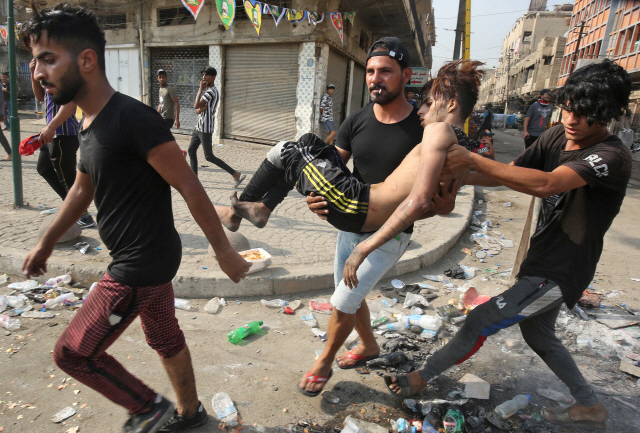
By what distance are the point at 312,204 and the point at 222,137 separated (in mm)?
12493

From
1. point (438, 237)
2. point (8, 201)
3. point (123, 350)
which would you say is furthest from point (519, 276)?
point (8, 201)

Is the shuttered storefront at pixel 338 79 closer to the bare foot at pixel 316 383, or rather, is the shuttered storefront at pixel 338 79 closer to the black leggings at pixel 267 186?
the black leggings at pixel 267 186

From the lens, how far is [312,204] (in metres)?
2.09

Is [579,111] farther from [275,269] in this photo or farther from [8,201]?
[8,201]

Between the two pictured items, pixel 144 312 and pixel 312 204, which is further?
pixel 312 204

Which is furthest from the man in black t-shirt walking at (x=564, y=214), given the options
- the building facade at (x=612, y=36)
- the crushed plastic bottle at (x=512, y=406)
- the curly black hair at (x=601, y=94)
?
the building facade at (x=612, y=36)

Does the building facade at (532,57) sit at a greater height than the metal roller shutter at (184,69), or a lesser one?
greater

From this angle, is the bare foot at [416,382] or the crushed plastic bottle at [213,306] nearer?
the bare foot at [416,382]

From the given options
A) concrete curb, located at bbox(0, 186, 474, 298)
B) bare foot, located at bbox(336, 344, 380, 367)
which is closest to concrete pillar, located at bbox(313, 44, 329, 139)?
concrete curb, located at bbox(0, 186, 474, 298)

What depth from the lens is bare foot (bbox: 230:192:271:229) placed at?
2.42 meters

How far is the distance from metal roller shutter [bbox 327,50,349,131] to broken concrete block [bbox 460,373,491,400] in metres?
11.6

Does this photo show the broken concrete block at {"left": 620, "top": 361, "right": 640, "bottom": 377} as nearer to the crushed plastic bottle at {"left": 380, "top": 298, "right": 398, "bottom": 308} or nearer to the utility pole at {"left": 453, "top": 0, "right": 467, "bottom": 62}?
the crushed plastic bottle at {"left": 380, "top": 298, "right": 398, "bottom": 308}

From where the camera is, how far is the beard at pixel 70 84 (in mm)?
1519

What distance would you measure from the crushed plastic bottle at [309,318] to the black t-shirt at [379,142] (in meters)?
1.37
